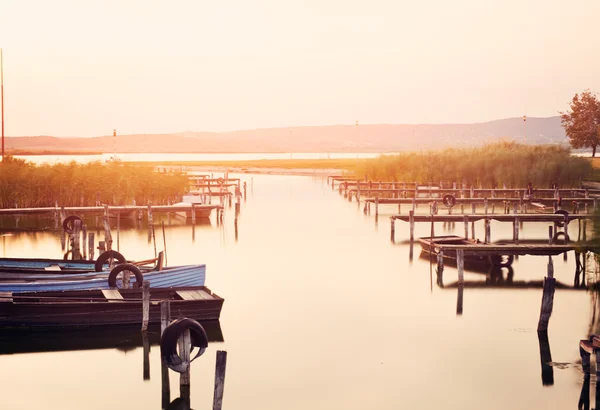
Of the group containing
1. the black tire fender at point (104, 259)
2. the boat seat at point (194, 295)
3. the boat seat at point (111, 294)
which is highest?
the black tire fender at point (104, 259)

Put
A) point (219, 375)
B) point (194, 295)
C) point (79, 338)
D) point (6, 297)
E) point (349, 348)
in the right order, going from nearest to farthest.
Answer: point (219, 375) → point (349, 348) → point (79, 338) → point (6, 297) → point (194, 295)

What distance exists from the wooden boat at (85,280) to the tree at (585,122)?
71457 millimetres

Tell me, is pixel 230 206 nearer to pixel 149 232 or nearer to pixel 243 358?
pixel 149 232

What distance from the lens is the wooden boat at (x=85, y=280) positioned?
2266cm

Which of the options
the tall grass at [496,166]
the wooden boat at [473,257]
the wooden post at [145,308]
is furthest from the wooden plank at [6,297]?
the tall grass at [496,166]

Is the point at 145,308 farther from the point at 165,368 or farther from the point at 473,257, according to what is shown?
the point at 473,257

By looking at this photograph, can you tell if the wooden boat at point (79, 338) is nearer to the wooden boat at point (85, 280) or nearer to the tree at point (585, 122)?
the wooden boat at point (85, 280)

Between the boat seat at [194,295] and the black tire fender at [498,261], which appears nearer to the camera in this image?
the boat seat at [194,295]

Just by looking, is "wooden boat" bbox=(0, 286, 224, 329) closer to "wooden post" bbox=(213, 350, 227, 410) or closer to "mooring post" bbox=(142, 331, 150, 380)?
"mooring post" bbox=(142, 331, 150, 380)

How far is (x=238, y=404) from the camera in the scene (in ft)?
57.2

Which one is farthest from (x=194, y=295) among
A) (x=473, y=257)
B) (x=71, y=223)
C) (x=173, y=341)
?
(x=71, y=223)

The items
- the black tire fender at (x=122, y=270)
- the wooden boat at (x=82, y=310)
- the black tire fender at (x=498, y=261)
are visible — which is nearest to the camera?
the wooden boat at (x=82, y=310)

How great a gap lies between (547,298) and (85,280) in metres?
11.5

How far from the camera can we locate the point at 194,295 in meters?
22.7
